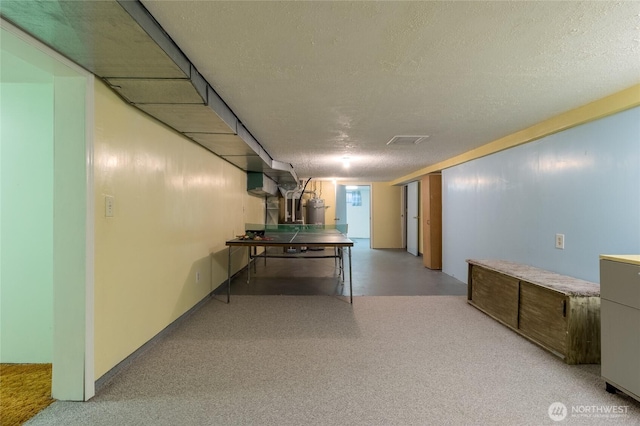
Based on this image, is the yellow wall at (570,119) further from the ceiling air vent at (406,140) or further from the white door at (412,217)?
the white door at (412,217)

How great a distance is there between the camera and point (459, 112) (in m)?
2.70

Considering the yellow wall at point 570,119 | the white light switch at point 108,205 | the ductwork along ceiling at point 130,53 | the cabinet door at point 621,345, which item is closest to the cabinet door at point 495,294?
the cabinet door at point 621,345

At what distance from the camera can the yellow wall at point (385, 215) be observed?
900 centimetres

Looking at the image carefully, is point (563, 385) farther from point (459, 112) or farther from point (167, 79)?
point (167, 79)

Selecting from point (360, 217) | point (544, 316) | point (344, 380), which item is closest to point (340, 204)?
point (360, 217)

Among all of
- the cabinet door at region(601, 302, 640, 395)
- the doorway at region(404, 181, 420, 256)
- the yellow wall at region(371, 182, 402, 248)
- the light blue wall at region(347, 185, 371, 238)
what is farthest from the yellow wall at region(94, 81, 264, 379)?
the light blue wall at region(347, 185, 371, 238)

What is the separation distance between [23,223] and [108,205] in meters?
0.82

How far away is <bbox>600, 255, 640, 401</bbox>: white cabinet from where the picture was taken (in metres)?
1.62

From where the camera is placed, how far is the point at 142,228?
90.4 inches

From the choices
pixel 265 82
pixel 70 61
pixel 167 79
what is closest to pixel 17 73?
pixel 70 61

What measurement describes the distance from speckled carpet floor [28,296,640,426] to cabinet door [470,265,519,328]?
0.55ft

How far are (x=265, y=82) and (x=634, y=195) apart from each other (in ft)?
9.85

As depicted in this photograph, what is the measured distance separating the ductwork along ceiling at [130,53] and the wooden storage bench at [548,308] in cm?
316

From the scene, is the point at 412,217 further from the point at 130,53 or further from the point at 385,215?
the point at 130,53
